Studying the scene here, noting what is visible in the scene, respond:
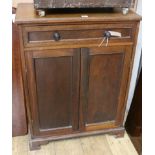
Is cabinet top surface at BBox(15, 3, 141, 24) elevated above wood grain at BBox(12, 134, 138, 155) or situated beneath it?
elevated above

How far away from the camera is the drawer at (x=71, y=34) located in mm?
1247

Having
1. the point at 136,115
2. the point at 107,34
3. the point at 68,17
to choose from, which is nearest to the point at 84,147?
the point at 136,115

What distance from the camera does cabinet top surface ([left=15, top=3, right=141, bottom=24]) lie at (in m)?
1.20

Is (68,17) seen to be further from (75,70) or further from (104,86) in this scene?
(104,86)

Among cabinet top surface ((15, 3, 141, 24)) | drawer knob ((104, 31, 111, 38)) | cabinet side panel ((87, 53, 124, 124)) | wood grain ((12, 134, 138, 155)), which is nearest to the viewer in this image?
cabinet top surface ((15, 3, 141, 24))

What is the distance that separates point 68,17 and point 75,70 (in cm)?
35

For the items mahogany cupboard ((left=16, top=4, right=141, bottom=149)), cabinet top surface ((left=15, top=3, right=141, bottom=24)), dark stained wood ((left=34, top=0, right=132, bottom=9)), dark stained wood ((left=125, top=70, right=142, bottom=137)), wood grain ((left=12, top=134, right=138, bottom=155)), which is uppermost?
dark stained wood ((left=34, top=0, right=132, bottom=9))

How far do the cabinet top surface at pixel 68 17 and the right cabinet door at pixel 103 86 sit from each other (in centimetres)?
19

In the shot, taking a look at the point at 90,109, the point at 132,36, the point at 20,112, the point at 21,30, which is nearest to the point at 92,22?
the point at 132,36

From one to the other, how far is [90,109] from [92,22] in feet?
2.16

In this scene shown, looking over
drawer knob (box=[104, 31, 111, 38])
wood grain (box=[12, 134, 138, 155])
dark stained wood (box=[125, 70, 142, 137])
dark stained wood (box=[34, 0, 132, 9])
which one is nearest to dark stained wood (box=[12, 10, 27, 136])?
wood grain (box=[12, 134, 138, 155])

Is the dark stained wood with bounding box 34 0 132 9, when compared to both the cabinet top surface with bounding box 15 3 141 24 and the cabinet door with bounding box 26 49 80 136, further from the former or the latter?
the cabinet door with bounding box 26 49 80 136
